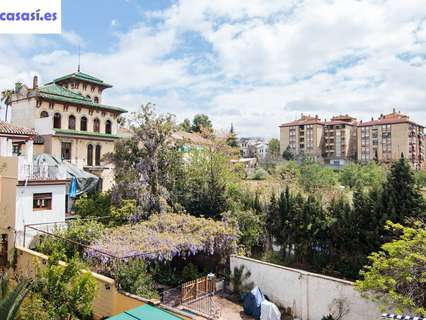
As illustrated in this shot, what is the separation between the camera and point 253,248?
20750mm

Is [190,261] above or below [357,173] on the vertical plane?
below

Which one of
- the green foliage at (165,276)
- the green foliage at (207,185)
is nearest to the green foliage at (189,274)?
the green foliage at (165,276)

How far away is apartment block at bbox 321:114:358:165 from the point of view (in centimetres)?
9331

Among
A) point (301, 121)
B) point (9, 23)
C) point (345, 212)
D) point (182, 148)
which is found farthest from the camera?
point (301, 121)

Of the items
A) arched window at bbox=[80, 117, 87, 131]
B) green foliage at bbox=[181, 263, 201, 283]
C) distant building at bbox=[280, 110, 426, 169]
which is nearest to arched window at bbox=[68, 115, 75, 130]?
arched window at bbox=[80, 117, 87, 131]

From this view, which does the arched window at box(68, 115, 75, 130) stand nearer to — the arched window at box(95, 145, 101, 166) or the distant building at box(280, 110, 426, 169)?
the arched window at box(95, 145, 101, 166)

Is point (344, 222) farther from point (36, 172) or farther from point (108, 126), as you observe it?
point (108, 126)

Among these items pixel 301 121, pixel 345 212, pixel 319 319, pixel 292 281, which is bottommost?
pixel 319 319

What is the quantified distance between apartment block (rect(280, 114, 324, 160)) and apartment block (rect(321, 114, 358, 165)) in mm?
2029

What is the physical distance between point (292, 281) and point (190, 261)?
5.93 metres

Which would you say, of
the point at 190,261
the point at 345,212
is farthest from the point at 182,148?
the point at 345,212

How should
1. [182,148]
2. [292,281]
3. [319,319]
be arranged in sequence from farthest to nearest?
[182,148] < [292,281] < [319,319]

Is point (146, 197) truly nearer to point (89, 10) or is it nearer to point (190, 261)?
point (190, 261)

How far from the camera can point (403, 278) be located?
10297 mm
